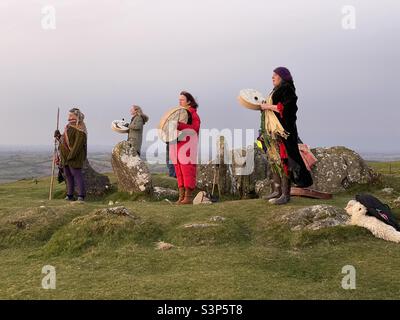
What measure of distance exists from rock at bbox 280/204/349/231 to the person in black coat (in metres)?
1.51

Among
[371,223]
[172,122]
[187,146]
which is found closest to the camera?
[371,223]

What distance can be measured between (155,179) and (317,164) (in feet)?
22.8

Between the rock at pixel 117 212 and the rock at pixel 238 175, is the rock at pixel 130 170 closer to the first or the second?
the rock at pixel 238 175

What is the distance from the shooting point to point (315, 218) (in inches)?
365

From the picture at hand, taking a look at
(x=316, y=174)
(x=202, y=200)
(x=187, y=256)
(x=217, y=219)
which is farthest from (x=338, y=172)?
(x=187, y=256)

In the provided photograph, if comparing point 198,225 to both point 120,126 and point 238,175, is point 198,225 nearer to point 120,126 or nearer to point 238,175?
point 238,175

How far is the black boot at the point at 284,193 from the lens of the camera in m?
11.1

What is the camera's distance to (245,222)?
10.0 meters

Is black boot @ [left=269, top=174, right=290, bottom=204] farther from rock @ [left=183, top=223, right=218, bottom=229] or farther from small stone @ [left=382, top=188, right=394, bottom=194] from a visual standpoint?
small stone @ [left=382, top=188, right=394, bottom=194]

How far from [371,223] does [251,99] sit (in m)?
4.27

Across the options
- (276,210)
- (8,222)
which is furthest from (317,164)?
(8,222)

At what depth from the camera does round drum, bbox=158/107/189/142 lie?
12.5 metres
